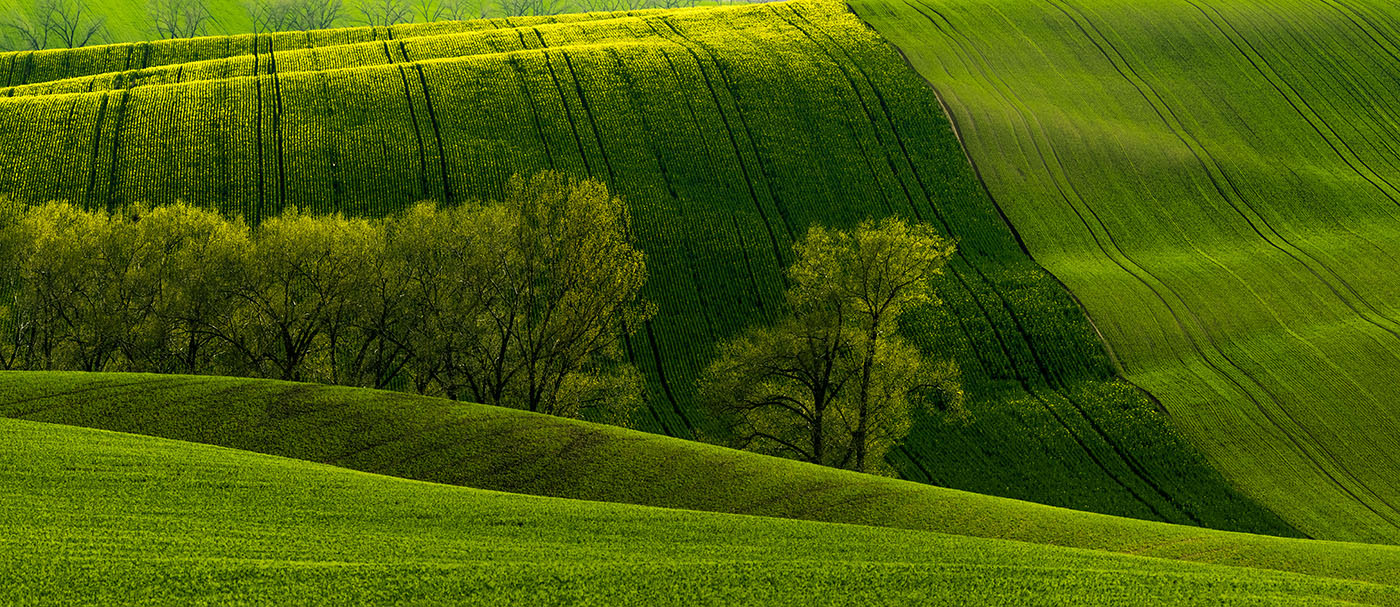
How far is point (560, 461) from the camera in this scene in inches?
1377

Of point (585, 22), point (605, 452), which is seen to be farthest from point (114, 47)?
point (605, 452)

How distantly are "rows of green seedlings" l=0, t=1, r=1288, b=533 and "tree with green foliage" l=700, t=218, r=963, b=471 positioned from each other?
340 inches

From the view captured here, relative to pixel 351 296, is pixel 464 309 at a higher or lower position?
lower

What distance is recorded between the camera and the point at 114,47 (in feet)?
376

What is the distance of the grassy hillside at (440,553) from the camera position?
686 inches

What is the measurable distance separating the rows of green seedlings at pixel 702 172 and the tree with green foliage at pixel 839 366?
8.62 metres

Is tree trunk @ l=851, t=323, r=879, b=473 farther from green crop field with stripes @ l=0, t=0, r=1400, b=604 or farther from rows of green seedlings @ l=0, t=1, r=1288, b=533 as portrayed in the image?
rows of green seedlings @ l=0, t=1, r=1288, b=533

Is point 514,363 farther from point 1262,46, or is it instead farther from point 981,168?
point 1262,46

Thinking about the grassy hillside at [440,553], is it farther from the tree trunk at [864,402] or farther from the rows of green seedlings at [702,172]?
the rows of green seedlings at [702,172]

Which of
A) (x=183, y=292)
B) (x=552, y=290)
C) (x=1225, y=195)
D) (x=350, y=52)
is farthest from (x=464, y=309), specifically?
(x=1225, y=195)

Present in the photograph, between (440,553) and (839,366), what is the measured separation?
119ft

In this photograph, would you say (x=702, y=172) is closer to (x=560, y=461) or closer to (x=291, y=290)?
(x=291, y=290)

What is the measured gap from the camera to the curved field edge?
1209 inches

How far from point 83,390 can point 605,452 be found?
20048 millimetres
